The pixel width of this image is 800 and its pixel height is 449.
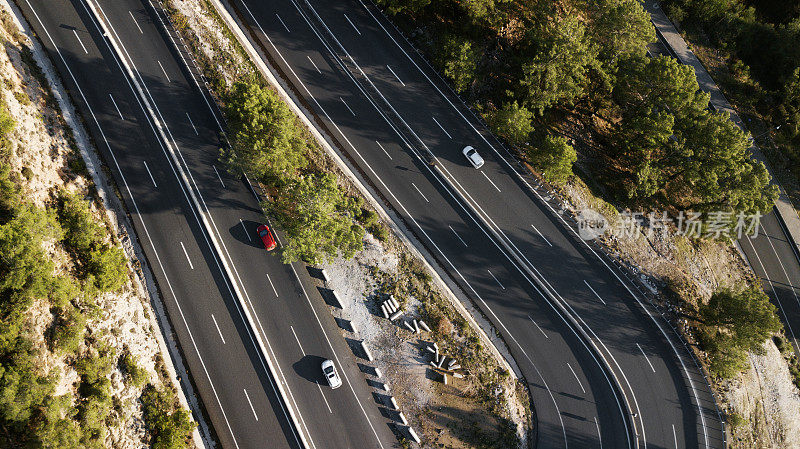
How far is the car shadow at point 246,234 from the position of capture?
156ft

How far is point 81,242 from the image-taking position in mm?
40844

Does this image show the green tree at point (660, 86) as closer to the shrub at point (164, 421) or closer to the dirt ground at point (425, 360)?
the dirt ground at point (425, 360)

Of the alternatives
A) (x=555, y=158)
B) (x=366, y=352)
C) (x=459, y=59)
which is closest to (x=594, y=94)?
(x=555, y=158)

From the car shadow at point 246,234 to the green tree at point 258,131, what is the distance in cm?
651

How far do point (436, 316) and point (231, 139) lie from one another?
105 ft

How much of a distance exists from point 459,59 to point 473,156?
41.3ft

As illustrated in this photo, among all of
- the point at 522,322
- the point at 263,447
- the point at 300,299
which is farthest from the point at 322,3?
the point at 263,447

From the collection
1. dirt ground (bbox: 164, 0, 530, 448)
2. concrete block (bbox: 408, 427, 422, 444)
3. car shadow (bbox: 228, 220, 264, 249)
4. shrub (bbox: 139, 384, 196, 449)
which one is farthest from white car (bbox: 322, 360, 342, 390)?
car shadow (bbox: 228, 220, 264, 249)

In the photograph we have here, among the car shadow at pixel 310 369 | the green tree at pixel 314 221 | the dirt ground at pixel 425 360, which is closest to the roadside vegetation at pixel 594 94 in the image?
the green tree at pixel 314 221

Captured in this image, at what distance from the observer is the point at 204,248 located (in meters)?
46.8

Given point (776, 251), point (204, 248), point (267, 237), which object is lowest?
point (204, 248)

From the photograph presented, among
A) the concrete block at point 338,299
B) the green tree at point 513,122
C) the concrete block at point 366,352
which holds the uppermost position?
the green tree at point 513,122

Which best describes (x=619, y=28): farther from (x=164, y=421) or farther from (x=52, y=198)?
(x=164, y=421)

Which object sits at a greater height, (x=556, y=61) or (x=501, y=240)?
(x=556, y=61)
